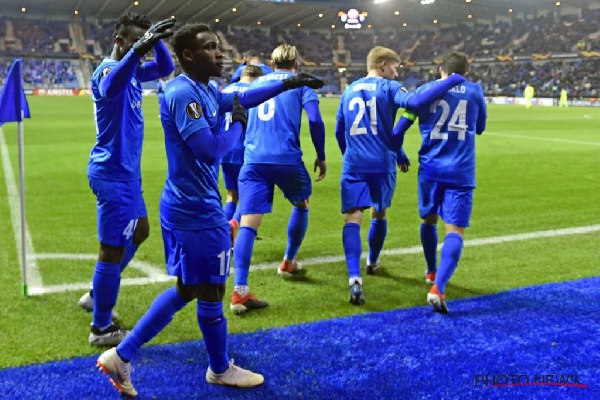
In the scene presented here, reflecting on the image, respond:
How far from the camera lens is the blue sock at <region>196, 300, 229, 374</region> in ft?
10.9

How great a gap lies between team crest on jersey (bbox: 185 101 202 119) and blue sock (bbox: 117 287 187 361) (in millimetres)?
1024

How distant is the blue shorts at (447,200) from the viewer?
4.96m

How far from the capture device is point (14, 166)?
40.5ft

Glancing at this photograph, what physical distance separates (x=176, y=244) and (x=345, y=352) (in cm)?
139

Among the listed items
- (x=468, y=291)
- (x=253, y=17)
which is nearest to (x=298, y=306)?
(x=468, y=291)

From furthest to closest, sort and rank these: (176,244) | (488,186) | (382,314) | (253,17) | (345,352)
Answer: (253,17) < (488,186) < (382,314) < (345,352) < (176,244)

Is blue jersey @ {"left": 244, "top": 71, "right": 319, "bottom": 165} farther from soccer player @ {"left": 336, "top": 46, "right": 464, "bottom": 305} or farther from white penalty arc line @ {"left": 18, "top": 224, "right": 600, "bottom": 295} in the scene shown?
white penalty arc line @ {"left": 18, "top": 224, "right": 600, "bottom": 295}

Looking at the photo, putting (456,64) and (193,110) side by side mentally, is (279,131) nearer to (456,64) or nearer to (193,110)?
(456,64)

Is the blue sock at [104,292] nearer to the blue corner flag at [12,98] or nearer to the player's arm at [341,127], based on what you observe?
the blue corner flag at [12,98]

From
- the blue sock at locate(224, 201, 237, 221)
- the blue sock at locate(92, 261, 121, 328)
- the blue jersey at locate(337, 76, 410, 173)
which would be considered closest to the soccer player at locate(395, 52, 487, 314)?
the blue jersey at locate(337, 76, 410, 173)

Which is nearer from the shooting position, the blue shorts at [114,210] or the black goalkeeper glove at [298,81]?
the black goalkeeper glove at [298,81]

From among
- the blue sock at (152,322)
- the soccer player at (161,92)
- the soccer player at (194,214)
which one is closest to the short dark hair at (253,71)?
the soccer player at (161,92)

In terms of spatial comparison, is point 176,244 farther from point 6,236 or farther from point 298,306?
point 6,236

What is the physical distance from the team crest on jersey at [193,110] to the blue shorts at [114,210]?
1.23m
